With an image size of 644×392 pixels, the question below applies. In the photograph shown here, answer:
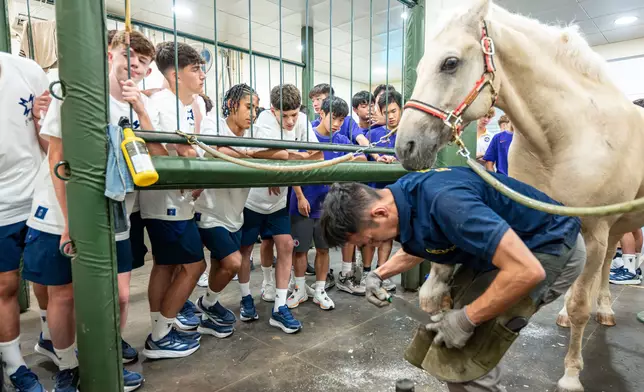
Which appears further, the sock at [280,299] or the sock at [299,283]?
the sock at [299,283]

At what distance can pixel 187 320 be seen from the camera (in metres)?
2.48

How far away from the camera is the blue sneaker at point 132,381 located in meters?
1.74

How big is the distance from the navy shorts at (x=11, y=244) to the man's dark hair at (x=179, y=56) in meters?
1.06

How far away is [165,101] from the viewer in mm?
1908

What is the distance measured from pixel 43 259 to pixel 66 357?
46cm

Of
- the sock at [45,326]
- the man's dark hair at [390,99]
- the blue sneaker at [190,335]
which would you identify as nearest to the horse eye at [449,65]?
the man's dark hair at [390,99]

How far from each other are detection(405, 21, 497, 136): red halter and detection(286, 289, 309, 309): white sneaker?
1885 mm

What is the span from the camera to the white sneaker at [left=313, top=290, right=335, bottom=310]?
2791 mm

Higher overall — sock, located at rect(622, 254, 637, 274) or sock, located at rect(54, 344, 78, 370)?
sock, located at rect(54, 344, 78, 370)

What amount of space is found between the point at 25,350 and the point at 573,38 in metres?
3.21

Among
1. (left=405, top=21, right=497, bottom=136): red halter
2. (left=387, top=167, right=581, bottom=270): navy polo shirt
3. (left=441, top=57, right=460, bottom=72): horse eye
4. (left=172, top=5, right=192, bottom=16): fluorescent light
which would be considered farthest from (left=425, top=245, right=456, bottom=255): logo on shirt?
(left=172, top=5, right=192, bottom=16): fluorescent light

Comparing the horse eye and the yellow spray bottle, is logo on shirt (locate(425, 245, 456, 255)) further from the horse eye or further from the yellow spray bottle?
the yellow spray bottle

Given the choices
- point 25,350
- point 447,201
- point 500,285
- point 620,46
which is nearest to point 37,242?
point 25,350

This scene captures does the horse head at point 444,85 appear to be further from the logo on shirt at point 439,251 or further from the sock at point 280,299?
the sock at point 280,299
